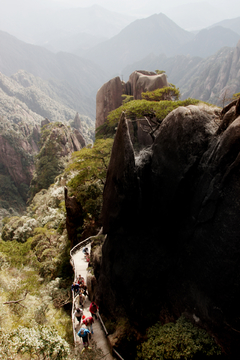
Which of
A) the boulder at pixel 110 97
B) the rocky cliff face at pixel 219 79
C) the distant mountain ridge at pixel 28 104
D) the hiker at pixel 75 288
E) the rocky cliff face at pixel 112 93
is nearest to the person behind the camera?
the hiker at pixel 75 288

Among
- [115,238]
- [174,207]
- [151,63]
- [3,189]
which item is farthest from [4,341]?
[151,63]

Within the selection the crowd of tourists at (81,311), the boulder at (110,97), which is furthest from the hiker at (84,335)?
the boulder at (110,97)

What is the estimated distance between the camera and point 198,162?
745 centimetres

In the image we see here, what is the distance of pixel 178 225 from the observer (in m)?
8.11

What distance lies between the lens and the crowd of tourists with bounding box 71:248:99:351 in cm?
797

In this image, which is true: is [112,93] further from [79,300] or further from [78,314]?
[78,314]

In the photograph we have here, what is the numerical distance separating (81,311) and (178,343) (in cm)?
462

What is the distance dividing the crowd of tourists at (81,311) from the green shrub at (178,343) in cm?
207

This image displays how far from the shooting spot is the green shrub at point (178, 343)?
6266 mm

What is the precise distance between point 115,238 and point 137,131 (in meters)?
5.76

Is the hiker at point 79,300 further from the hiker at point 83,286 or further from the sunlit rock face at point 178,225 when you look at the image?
the sunlit rock face at point 178,225

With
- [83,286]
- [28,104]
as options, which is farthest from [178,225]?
[28,104]

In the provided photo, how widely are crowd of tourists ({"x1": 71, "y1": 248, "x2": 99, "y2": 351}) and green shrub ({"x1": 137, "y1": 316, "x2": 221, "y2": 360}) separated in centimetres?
207

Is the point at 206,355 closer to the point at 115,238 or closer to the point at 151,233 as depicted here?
the point at 151,233
